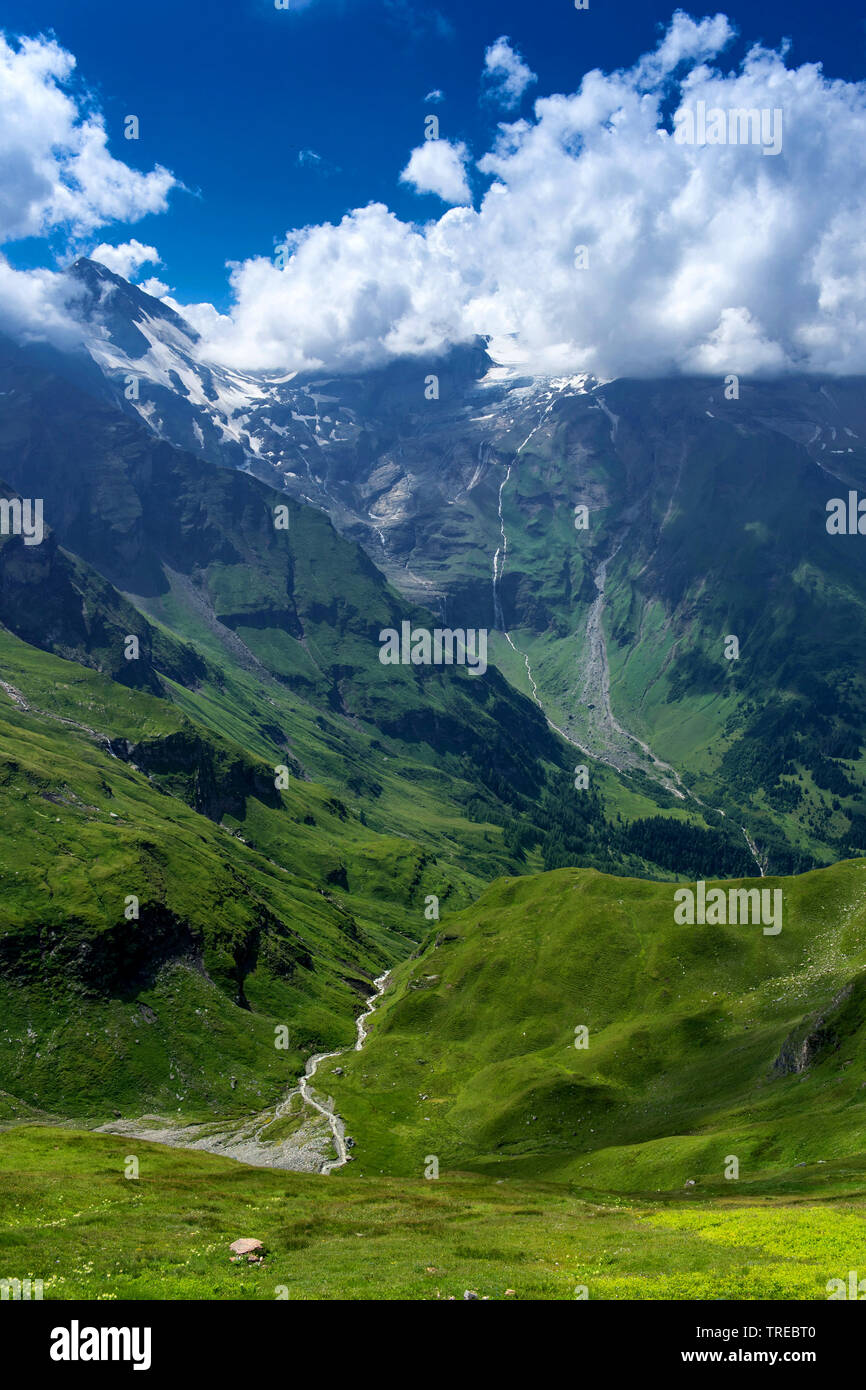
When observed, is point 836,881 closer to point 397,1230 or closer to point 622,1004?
point 622,1004

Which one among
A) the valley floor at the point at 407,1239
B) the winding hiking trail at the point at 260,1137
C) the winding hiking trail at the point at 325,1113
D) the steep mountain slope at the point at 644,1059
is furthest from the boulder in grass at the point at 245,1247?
the winding hiking trail at the point at 260,1137

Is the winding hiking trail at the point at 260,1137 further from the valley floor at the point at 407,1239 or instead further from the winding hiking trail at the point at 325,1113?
the valley floor at the point at 407,1239

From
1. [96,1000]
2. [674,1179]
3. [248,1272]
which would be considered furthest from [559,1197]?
[96,1000]

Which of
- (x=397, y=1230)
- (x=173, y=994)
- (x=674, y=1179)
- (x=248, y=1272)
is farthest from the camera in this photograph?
(x=173, y=994)

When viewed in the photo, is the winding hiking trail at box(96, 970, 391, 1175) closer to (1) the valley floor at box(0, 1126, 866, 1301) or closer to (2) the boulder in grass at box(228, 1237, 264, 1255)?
(1) the valley floor at box(0, 1126, 866, 1301)

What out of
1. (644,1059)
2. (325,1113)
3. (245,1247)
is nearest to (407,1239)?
(245,1247)
